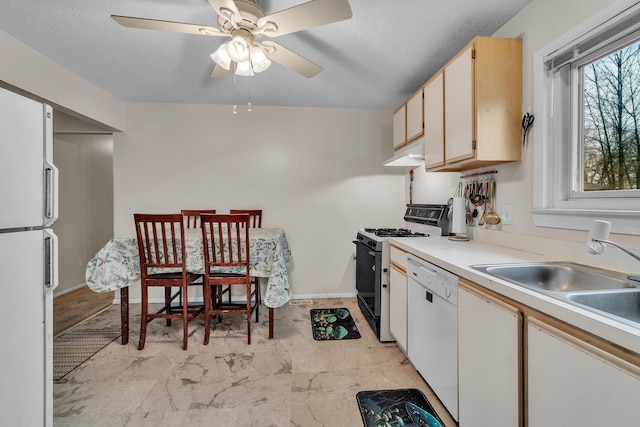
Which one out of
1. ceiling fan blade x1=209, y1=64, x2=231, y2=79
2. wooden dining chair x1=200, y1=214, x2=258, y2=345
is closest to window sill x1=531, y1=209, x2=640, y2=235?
wooden dining chair x1=200, y1=214, x2=258, y2=345

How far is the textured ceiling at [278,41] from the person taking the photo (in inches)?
63.7

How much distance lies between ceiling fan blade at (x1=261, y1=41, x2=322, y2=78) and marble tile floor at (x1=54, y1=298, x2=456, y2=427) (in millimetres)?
2050

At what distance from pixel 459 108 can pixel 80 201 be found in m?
4.50

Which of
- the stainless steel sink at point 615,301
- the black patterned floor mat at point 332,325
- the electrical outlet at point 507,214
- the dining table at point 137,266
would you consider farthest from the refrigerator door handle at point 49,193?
the electrical outlet at point 507,214

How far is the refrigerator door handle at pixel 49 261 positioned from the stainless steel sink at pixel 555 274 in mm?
1850

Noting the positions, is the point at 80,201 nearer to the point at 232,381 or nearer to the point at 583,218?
the point at 232,381

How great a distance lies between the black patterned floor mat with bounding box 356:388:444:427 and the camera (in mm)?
1416

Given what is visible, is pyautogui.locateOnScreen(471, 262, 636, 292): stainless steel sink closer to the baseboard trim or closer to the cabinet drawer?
the cabinet drawer

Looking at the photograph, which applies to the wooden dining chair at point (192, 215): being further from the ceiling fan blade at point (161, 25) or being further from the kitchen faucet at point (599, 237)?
the kitchen faucet at point (599, 237)

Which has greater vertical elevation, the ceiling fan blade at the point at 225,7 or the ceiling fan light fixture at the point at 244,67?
the ceiling fan blade at the point at 225,7

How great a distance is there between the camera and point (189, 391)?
65.1 inches

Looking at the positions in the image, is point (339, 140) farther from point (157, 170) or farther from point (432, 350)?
point (432, 350)

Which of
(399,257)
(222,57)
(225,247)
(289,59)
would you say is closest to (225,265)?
(225,247)

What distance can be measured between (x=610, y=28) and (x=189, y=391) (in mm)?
2828
